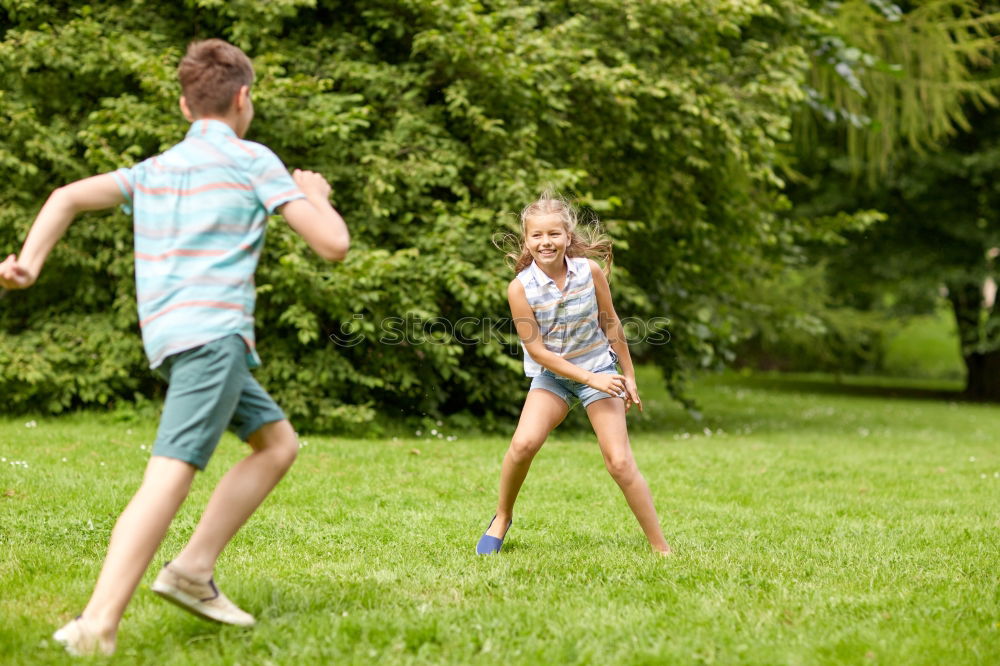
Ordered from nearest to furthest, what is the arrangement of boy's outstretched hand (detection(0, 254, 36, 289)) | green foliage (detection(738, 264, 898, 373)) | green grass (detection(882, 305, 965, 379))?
boy's outstretched hand (detection(0, 254, 36, 289))
green foliage (detection(738, 264, 898, 373))
green grass (detection(882, 305, 965, 379))

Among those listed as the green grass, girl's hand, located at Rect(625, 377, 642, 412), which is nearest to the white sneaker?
girl's hand, located at Rect(625, 377, 642, 412)

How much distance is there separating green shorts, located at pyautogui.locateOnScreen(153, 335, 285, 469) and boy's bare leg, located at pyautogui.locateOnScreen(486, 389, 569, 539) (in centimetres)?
188

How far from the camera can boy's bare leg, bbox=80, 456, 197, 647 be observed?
2863 millimetres

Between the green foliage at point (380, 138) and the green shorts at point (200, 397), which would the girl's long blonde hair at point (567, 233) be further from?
the green foliage at point (380, 138)

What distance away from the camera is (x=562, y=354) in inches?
185

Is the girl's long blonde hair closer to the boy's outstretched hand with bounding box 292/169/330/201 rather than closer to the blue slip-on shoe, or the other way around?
the blue slip-on shoe

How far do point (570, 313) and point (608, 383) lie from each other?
1.43ft

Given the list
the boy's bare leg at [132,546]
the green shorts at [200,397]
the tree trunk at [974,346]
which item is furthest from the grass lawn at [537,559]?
the tree trunk at [974,346]

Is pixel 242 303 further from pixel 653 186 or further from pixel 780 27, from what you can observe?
pixel 780 27

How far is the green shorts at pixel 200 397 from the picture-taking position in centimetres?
291

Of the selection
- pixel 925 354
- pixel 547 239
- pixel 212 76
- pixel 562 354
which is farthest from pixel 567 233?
pixel 925 354

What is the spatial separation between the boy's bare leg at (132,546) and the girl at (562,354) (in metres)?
1.98

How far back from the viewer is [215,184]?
297 centimetres

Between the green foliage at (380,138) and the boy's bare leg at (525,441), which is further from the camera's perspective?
the green foliage at (380,138)
